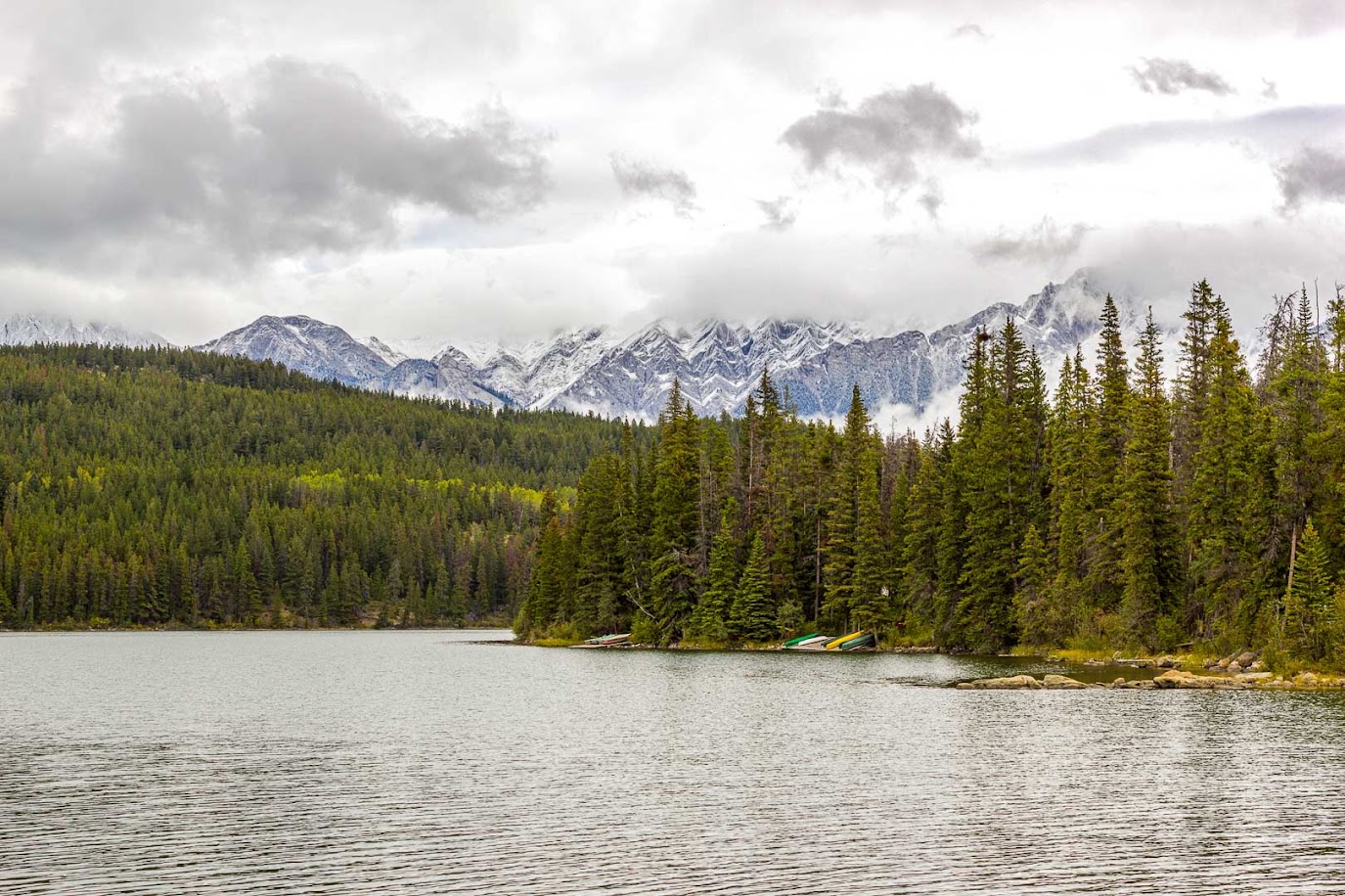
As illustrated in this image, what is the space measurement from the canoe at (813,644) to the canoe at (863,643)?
2105mm

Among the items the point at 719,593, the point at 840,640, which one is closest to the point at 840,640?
the point at 840,640

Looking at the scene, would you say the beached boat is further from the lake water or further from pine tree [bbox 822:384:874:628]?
the lake water

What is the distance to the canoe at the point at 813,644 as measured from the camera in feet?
384

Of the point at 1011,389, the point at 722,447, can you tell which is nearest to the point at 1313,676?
the point at 1011,389

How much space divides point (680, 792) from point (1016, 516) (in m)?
75.2

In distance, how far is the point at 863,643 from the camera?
11844 cm

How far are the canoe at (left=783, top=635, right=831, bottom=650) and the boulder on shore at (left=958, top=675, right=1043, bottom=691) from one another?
43704 millimetres

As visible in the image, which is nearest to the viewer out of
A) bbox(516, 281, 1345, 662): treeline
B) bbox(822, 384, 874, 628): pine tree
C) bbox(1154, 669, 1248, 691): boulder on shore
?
bbox(1154, 669, 1248, 691): boulder on shore

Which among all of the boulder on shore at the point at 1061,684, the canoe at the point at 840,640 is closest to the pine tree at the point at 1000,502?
the canoe at the point at 840,640

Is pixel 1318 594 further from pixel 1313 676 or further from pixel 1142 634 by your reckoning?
pixel 1142 634

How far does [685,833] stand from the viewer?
108ft

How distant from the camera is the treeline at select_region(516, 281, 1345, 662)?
81188mm

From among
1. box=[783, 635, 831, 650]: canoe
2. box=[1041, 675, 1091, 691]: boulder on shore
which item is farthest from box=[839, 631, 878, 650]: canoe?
box=[1041, 675, 1091, 691]: boulder on shore

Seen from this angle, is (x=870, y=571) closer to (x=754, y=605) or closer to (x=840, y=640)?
(x=840, y=640)
